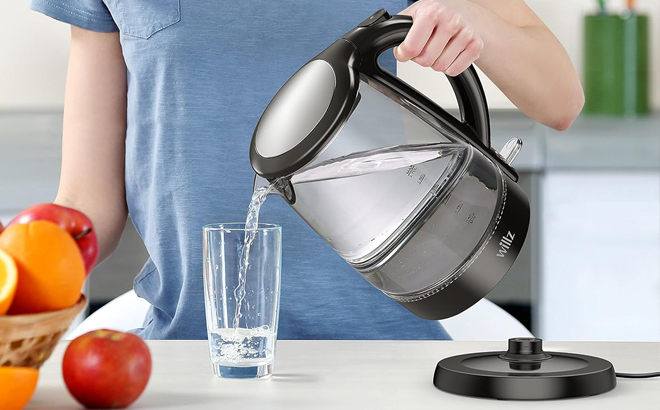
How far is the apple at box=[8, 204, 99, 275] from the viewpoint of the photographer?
0.61m

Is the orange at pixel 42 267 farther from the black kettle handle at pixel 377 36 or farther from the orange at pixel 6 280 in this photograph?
the black kettle handle at pixel 377 36

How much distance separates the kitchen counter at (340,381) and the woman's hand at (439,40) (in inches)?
9.9

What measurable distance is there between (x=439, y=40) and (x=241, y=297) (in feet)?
0.84

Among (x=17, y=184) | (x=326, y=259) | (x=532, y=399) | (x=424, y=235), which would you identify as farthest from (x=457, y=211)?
(x=17, y=184)

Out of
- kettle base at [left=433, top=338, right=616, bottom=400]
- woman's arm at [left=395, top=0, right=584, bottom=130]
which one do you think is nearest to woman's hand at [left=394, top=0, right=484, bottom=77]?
woman's arm at [left=395, top=0, right=584, bottom=130]

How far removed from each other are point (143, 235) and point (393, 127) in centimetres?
55

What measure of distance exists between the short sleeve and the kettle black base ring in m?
0.67

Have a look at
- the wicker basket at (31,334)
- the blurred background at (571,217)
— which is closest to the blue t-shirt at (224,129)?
the wicker basket at (31,334)

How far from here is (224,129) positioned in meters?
1.05

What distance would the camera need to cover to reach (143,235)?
3.71 ft

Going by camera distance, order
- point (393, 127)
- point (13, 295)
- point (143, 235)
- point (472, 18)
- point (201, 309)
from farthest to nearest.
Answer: point (143, 235)
point (201, 309)
point (472, 18)
point (393, 127)
point (13, 295)

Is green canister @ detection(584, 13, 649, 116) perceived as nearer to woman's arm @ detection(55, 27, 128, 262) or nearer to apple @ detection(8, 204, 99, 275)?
woman's arm @ detection(55, 27, 128, 262)

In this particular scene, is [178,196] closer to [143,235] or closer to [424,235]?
[143,235]

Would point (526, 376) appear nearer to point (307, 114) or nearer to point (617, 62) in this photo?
point (307, 114)
